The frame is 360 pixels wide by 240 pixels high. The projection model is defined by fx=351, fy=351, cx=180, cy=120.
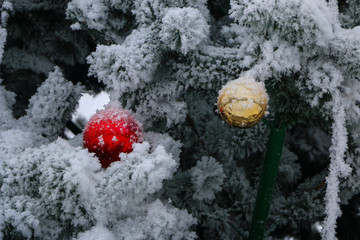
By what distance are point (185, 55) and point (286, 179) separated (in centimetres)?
67

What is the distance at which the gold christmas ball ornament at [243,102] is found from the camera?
0.62 meters

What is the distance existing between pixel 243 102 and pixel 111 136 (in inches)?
10.9

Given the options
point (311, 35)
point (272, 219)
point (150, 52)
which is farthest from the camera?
point (272, 219)

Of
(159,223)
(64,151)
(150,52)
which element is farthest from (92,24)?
(159,223)

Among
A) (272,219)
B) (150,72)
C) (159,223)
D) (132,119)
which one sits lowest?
(272,219)

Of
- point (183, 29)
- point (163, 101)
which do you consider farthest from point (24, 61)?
point (183, 29)

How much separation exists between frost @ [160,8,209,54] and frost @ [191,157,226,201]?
0.29 m

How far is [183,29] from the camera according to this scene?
64cm

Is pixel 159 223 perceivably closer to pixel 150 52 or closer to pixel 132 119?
pixel 132 119

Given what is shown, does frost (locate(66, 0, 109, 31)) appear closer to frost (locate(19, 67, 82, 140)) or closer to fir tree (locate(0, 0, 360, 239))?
fir tree (locate(0, 0, 360, 239))

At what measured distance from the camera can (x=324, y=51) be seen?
626 mm

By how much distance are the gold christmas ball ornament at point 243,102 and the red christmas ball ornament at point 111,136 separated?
20cm

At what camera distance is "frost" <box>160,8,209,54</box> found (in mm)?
639

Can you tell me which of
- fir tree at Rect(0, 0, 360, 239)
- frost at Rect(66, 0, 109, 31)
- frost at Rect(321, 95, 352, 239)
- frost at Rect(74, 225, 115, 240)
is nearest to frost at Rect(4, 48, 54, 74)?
fir tree at Rect(0, 0, 360, 239)
